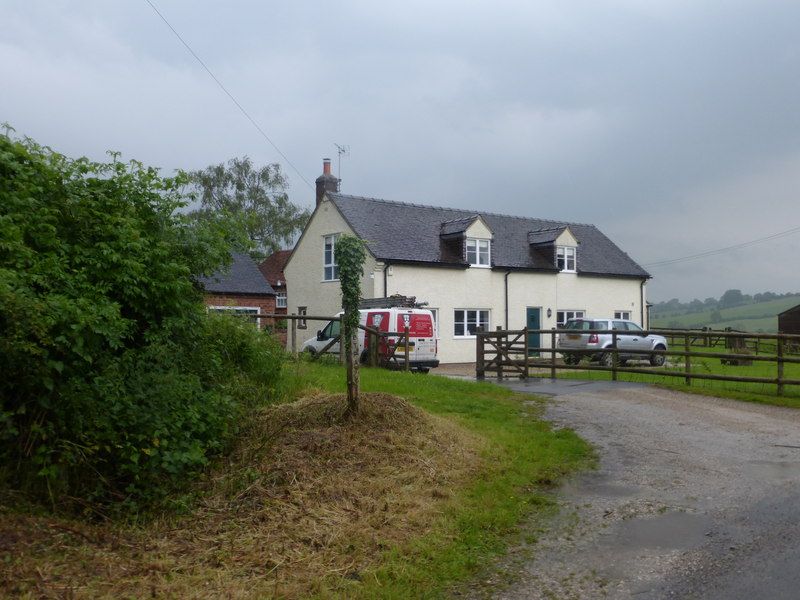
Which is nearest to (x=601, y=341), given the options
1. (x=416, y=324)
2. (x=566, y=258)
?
(x=566, y=258)

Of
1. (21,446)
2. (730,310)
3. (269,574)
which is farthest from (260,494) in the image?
(730,310)

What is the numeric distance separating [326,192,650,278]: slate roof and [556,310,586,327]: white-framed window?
6.52 feet

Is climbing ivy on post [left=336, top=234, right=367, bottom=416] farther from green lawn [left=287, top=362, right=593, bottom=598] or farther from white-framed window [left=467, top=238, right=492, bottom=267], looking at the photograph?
white-framed window [left=467, top=238, right=492, bottom=267]

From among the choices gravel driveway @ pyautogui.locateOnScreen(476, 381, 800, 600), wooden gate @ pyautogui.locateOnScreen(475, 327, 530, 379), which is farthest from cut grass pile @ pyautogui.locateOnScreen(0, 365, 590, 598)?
wooden gate @ pyautogui.locateOnScreen(475, 327, 530, 379)

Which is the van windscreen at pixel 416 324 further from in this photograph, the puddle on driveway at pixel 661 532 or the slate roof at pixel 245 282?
the puddle on driveway at pixel 661 532

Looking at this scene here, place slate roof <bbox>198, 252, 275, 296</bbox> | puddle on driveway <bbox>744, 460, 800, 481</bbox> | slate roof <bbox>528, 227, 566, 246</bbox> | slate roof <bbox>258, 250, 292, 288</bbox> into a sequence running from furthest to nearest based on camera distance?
slate roof <bbox>258, 250, 292, 288</bbox>, slate roof <bbox>528, 227, 566, 246</bbox>, slate roof <bbox>198, 252, 275, 296</bbox>, puddle on driveway <bbox>744, 460, 800, 481</bbox>

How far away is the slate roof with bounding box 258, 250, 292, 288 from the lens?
4938 cm

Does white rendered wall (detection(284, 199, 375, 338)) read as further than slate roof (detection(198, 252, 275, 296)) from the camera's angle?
No

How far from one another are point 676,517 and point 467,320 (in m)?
25.9

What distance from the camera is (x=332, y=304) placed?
108 ft

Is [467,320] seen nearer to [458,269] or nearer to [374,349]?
[458,269]

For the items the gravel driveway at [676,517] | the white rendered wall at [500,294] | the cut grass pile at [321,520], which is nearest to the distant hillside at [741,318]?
the white rendered wall at [500,294]

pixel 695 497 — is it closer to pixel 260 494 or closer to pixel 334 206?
pixel 260 494

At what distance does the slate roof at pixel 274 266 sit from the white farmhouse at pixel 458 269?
13334 millimetres
